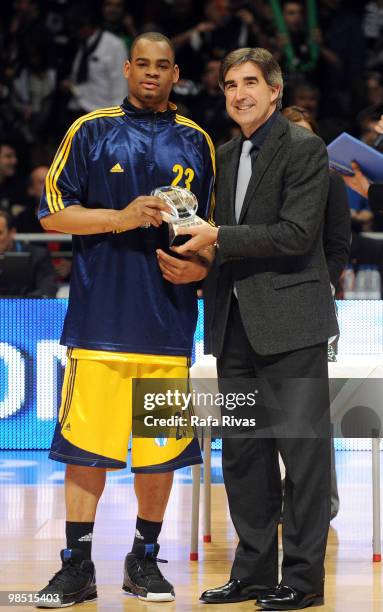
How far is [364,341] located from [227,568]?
283 cm

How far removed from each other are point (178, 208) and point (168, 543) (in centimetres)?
184

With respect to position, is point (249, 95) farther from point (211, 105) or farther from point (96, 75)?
point (96, 75)

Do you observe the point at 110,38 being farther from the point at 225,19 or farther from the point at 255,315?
the point at 255,315

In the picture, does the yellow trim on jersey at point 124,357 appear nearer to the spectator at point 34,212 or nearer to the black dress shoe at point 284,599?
the black dress shoe at point 284,599

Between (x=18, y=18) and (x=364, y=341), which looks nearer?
(x=364, y=341)

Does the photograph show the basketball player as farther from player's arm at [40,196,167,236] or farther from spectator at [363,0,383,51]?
spectator at [363,0,383,51]

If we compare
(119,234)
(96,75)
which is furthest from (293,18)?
(119,234)

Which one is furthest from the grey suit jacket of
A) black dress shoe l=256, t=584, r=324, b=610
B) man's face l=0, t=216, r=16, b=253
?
man's face l=0, t=216, r=16, b=253

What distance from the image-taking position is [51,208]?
4281mm

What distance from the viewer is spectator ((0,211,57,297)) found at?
812cm

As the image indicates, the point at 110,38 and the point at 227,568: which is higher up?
the point at 110,38

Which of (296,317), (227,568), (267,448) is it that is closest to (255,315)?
(296,317)

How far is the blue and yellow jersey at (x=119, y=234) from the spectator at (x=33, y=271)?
382 cm

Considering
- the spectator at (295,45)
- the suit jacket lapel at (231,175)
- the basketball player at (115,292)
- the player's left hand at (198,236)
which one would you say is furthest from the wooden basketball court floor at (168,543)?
the spectator at (295,45)
